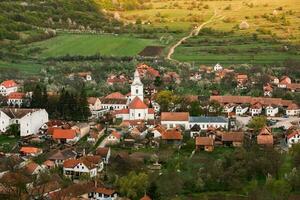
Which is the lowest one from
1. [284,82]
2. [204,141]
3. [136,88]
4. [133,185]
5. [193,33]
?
→ [133,185]

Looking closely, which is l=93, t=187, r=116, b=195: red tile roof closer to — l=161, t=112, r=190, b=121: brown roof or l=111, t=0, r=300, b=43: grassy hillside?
l=161, t=112, r=190, b=121: brown roof

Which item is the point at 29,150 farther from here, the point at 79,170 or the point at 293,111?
the point at 293,111

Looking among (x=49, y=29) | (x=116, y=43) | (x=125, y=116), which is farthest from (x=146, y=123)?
(x=49, y=29)

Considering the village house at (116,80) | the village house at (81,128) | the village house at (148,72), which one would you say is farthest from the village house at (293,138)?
the village house at (148,72)

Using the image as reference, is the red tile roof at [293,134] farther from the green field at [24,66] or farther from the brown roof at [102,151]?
the green field at [24,66]

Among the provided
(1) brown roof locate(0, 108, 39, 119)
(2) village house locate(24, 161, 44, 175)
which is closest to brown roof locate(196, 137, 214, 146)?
(2) village house locate(24, 161, 44, 175)

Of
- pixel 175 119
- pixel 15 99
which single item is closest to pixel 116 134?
pixel 175 119
